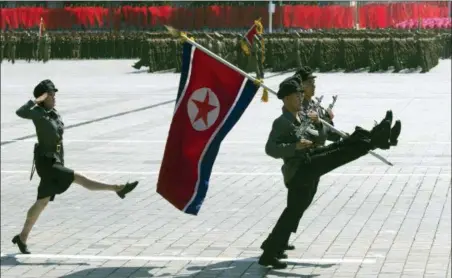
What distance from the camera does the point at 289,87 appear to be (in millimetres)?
9375

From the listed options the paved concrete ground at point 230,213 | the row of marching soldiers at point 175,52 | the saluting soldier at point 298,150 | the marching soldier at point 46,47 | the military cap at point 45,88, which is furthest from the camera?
the marching soldier at point 46,47

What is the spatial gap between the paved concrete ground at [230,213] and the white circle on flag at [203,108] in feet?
4.43

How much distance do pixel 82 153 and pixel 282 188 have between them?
511 cm

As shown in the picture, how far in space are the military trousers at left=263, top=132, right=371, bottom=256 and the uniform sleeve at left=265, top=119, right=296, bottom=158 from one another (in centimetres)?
13

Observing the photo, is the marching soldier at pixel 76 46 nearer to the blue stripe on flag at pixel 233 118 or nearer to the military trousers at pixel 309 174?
the military trousers at pixel 309 174

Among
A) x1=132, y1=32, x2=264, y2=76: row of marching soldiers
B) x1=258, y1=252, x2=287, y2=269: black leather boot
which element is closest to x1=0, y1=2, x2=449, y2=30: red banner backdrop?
x1=132, y1=32, x2=264, y2=76: row of marching soldiers

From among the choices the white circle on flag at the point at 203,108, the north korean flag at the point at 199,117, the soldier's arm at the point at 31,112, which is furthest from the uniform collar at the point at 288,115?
the soldier's arm at the point at 31,112

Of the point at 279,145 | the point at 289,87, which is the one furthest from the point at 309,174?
the point at 289,87

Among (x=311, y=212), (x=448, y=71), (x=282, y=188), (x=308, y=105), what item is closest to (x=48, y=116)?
(x=308, y=105)

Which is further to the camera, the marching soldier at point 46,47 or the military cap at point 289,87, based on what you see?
the marching soldier at point 46,47

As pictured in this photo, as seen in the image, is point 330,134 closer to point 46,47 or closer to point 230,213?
point 230,213

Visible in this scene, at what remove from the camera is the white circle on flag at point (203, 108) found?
948 centimetres

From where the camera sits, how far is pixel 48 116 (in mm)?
10180

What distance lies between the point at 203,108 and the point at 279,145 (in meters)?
0.68
